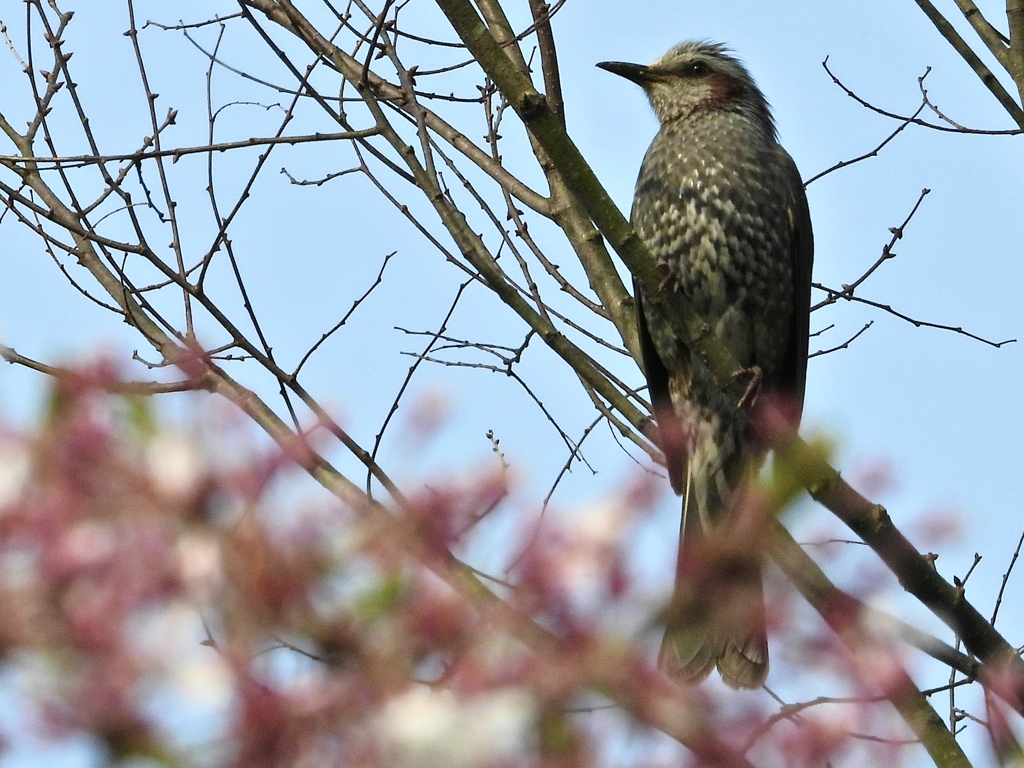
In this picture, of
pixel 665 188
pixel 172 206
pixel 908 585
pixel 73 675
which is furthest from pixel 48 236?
pixel 73 675

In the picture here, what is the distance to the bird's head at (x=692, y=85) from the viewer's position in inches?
193

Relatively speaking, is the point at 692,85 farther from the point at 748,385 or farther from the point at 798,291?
the point at 748,385

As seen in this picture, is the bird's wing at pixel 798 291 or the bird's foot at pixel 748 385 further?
the bird's wing at pixel 798 291

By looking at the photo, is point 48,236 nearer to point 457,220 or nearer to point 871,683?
point 457,220

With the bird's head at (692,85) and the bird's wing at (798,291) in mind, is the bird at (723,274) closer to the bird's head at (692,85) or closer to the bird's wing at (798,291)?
the bird's wing at (798,291)

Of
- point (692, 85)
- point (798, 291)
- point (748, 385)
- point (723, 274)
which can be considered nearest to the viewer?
point (748, 385)

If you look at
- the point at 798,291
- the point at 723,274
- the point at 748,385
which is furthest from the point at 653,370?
the point at 748,385

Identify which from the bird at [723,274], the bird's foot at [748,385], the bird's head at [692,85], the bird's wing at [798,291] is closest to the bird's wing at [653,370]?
the bird at [723,274]

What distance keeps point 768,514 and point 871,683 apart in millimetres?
121

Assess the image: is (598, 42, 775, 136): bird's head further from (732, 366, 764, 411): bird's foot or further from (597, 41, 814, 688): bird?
(732, 366, 764, 411): bird's foot

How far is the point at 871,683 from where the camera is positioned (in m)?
0.79

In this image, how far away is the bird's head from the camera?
16.1ft

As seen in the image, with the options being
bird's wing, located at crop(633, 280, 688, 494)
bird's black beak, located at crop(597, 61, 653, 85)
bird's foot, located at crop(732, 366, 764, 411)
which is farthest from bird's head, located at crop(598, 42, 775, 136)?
bird's foot, located at crop(732, 366, 764, 411)

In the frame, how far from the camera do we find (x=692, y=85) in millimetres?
4945
